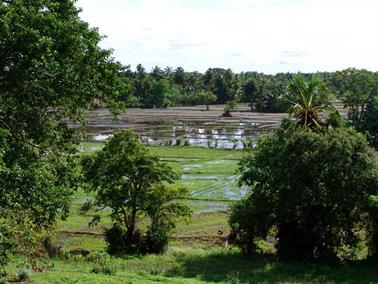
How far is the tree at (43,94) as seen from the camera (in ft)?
39.2

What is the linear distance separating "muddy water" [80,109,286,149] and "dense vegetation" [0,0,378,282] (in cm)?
2325

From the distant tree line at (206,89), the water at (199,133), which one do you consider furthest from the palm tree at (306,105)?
the distant tree line at (206,89)

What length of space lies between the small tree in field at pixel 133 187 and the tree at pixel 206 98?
120856 millimetres

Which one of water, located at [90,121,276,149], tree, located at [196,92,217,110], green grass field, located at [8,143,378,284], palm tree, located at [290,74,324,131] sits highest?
tree, located at [196,92,217,110]

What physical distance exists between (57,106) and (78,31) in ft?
7.01

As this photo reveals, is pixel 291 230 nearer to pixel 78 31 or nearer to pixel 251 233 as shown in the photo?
pixel 251 233

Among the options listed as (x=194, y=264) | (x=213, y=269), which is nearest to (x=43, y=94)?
(x=213, y=269)

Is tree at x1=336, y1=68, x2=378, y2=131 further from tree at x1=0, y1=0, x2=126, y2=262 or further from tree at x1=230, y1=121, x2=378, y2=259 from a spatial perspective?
tree at x1=0, y1=0, x2=126, y2=262

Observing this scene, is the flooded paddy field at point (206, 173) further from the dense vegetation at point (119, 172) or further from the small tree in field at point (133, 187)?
the small tree in field at point (133, 187)

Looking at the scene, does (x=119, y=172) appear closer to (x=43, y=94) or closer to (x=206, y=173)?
(x=43, y=94)

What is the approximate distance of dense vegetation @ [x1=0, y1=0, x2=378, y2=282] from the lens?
12.4m

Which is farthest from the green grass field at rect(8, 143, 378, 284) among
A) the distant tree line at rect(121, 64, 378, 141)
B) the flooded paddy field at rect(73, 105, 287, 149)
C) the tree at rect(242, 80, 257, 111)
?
the tree at rect(242, 80, 257, 111)

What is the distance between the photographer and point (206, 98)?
495 feet

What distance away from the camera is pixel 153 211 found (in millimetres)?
26531
